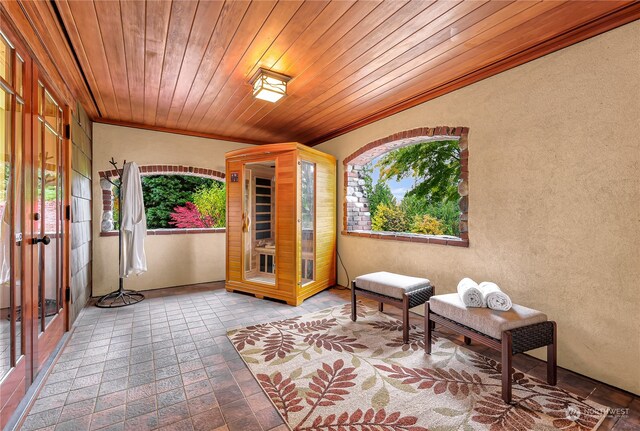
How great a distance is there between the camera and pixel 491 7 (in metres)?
1.89

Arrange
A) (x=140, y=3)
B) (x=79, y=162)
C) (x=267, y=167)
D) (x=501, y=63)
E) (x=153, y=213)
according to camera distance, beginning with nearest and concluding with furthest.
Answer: (x=140, y=3)
(x=501, y=63)
(x=79, y=162)
(x=267, y=167)
(x=153, y=213)

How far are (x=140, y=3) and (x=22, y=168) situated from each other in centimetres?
127

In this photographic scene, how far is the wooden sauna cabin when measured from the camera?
3873mm

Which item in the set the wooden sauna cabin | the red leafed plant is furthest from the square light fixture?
the red leafed plant

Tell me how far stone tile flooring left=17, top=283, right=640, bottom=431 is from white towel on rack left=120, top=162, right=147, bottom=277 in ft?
2.30

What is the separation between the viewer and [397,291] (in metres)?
2.81

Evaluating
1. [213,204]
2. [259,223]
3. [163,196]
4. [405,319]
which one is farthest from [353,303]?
[163,196]

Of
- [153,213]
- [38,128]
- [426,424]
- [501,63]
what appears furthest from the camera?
[153,213]

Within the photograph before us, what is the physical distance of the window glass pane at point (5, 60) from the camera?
63.7 inches

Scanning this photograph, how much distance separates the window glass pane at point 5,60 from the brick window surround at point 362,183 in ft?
11.1

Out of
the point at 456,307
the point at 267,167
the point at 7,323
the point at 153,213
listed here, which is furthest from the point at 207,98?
the point at 153,213

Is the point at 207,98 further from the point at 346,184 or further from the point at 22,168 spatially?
the point at 346,184

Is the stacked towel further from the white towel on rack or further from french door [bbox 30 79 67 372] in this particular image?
the white towel on rack

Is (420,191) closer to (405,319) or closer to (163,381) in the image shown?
(405,319)
